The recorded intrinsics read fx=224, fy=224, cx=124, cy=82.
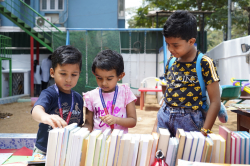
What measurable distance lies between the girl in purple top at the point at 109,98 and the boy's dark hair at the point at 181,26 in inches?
15.9

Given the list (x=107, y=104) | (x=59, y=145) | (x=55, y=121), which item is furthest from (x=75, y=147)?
(x=107, y=104)

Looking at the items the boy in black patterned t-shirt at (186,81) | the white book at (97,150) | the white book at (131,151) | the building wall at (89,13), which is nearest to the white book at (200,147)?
the white book at (131,151)

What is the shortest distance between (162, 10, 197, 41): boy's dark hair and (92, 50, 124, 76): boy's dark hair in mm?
379

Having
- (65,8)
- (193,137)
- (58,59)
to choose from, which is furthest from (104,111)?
(65,8)

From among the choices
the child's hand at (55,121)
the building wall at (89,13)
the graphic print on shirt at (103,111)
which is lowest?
the graphic print on shirt at (103,111)

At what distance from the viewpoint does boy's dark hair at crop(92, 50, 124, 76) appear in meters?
1.50

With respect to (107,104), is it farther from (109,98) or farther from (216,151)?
(216,151)

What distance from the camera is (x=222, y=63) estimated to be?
9.82m

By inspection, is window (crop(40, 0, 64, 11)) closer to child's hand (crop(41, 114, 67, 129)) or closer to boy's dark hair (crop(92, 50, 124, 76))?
boy's dark hair (crop(92, 50, 124, 76))

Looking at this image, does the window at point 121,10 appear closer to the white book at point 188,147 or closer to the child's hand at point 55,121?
the child's hand at point 55,121

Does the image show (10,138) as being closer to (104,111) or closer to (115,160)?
(104,111)

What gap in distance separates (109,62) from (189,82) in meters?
0.55

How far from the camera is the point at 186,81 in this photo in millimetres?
1493

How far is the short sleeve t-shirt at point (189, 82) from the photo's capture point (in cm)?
143
